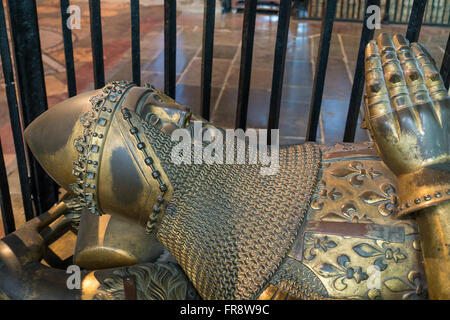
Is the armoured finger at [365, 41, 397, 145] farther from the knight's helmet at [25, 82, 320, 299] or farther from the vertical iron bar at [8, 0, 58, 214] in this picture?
the vertical iron bar at [8, 0, 58, 214]

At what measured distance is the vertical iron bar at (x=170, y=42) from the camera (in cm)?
181

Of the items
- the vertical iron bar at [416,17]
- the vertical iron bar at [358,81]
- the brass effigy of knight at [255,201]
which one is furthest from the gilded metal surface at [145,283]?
the vertical iron bar at [416,17]

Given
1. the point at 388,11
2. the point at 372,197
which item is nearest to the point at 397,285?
the point at 372,197

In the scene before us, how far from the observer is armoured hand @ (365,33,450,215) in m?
1.10

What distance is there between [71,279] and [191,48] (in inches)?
150

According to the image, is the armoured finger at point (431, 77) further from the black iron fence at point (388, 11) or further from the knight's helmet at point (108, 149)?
the black iron fence at point (388, 11)

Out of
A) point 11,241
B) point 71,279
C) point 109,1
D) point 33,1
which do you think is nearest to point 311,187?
point 71,279

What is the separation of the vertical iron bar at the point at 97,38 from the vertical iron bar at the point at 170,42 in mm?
251

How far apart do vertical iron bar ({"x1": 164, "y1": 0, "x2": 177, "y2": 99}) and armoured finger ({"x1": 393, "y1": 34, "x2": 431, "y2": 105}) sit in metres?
0.93

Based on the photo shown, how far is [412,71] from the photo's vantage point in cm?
116

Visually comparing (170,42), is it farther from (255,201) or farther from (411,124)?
(411,124)

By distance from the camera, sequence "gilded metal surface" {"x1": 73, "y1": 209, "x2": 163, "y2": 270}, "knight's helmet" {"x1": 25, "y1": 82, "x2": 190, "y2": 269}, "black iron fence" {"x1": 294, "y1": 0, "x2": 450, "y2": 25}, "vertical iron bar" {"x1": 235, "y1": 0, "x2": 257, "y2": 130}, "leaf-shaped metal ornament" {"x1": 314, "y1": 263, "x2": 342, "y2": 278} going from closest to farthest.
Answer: "leaf-shaped metal ornament" {"x1": 314, "y1": 263, "x2": 342, "y2": 278}
"knight's helmet" {"x1": 25, "y1": 82, "x2": 190, "y2": 269}
"gilded metal surface" {"x1": 73, "y1": 209, "x2": 163, "y2": 270}
"vertical iron bar" {"x1": 235, "y1": 0, "x2": 257, "y2": 130}
"black iron fence" {"x1": 294, "y1": 0, "x2": 450, "y2": 25}

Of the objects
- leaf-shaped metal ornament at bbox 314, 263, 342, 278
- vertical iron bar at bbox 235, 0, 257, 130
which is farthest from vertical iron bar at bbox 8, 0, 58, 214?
leaf-shaped metal ornament at bbox 314, 263, 342, 278

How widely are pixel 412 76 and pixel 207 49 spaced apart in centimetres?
93
